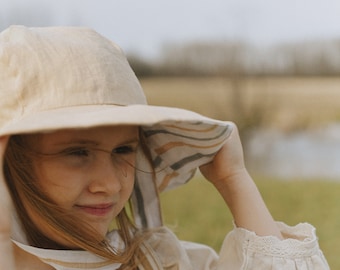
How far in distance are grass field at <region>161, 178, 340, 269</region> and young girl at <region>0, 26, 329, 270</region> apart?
918 mm

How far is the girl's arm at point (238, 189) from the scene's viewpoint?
746 mm

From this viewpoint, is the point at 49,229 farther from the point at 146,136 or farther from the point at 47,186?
the point at 146,136

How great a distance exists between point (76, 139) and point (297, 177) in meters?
1.45

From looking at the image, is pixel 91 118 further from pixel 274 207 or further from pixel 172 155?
pixel 274 207

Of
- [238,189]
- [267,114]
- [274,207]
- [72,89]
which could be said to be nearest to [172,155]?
[238,189]

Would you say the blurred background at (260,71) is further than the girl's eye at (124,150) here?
Yes

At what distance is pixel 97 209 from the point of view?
0.65 m

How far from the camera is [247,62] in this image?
6.36 ft

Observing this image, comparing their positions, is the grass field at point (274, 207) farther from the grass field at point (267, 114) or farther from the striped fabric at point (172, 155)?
the striped fabric at point (172, 155)

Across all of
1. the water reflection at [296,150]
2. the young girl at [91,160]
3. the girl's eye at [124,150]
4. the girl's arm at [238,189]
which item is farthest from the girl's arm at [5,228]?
the water reflection at [296,150]

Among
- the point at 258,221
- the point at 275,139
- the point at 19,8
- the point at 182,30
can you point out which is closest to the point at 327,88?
the point at 275,139

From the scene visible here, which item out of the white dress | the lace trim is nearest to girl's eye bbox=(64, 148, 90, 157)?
the white dress

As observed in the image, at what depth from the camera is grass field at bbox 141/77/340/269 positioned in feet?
5.96

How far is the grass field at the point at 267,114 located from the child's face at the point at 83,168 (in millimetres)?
1132
